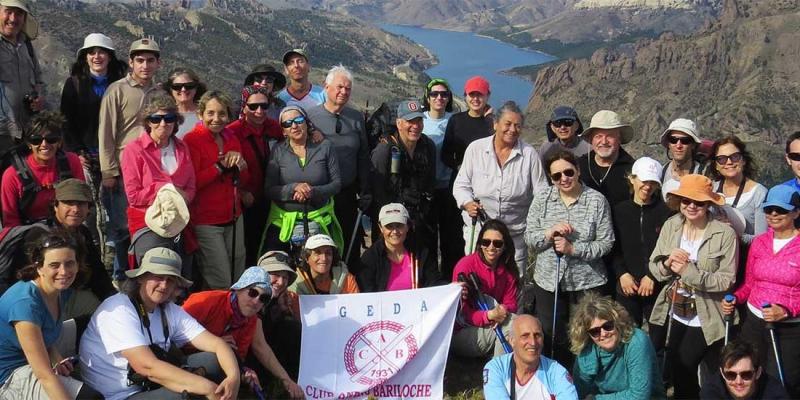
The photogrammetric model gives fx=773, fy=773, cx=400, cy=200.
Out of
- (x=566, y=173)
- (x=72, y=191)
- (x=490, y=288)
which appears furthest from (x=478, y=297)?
(x=72, y=191)

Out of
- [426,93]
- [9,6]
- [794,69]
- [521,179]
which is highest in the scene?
[794,69]

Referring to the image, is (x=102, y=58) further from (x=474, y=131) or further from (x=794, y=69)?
(x=794, y=69)

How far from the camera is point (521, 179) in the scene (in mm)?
7375

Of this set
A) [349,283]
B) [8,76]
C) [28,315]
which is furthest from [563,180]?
[8,76]

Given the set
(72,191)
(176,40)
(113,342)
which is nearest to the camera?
(113,342)

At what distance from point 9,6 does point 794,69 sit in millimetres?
190135

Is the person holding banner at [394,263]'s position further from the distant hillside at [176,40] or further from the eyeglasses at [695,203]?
the distant hillside at [176,40]

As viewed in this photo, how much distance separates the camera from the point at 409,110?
7.73 metres

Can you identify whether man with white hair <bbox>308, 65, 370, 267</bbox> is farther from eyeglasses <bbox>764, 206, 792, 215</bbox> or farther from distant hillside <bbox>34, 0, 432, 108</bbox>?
distant hillside <bbox>34, 0, 432, 108</bbox>

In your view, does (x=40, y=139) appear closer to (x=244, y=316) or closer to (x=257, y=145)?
(x=257, y=145)

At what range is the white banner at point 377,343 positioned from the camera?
6383 millimetres

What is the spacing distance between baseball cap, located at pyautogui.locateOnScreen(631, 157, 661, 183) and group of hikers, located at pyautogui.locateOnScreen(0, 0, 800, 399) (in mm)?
31

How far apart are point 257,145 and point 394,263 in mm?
1831

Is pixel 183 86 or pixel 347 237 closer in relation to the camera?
pixel 183 86
